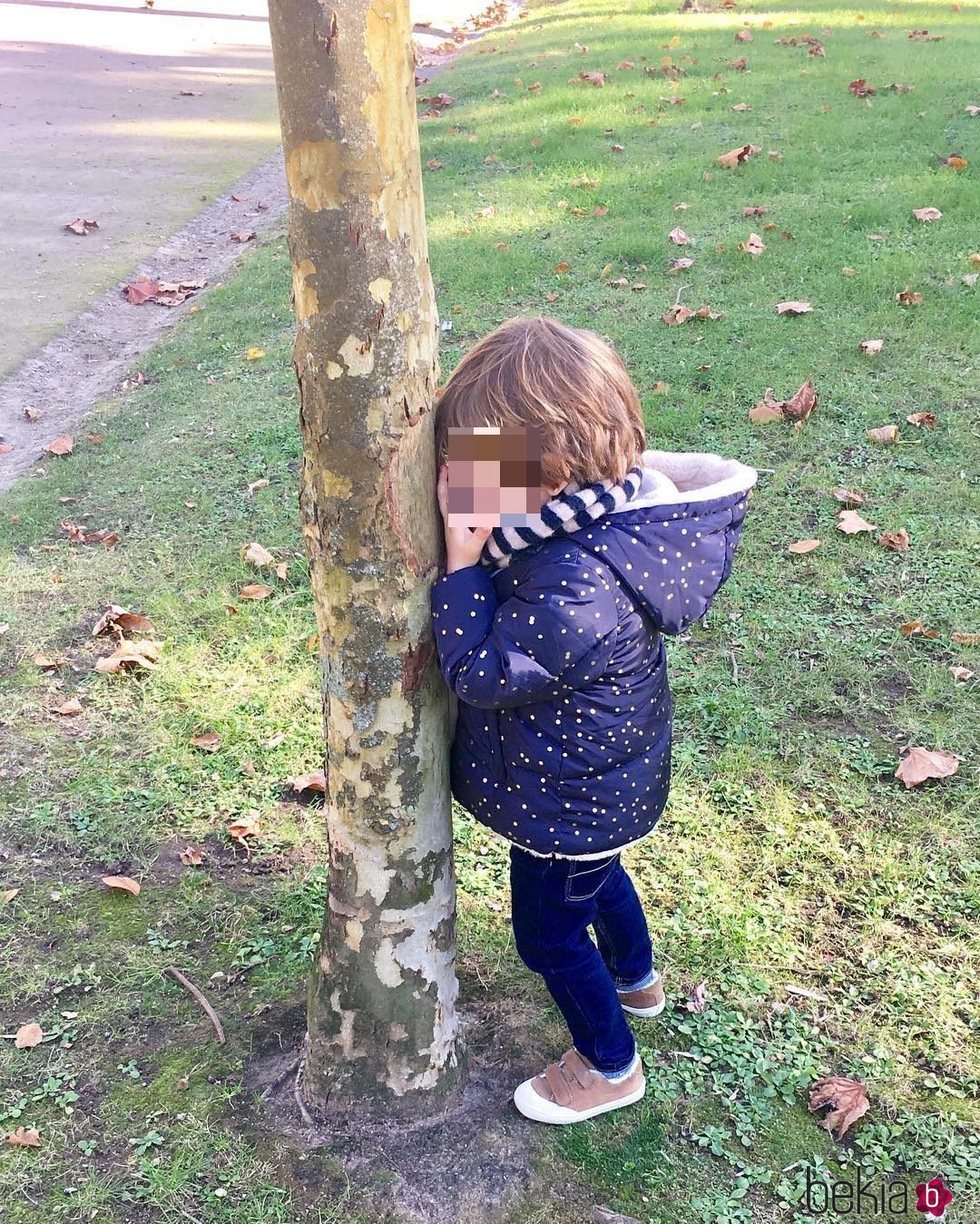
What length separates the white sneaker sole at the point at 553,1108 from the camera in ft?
7.50

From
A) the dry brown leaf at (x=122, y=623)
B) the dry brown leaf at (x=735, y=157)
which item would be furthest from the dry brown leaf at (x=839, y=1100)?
the dry brown leaf at (x=735, y=157)

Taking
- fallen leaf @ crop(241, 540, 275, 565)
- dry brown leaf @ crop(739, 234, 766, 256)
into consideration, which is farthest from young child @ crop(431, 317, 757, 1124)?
dry brown leaf @ crop(739, 234, 766, 256)

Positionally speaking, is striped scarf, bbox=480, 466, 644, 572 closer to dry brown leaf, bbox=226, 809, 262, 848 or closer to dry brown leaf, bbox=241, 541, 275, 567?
dry brown leaf, bbox=226, 809, 262, 848

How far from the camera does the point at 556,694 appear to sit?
1950 millimetres

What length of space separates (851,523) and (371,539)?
278 centimetres

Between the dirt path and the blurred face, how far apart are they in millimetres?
4354

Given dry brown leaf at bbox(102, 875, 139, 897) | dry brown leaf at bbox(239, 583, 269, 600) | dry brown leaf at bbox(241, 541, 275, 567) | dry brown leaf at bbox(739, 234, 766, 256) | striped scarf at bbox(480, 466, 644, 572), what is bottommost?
dry brown leaf at bbox(102, 875, 139, 897)

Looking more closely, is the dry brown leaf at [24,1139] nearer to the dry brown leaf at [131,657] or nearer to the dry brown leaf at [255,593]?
the dry brown leaf at [131,657]

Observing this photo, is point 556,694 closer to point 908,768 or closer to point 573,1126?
point 573,1126

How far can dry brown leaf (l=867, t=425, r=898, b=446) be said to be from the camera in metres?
4.65

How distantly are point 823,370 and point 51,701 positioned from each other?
12.1 ft

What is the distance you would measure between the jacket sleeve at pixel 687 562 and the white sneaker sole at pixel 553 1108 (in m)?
1.05

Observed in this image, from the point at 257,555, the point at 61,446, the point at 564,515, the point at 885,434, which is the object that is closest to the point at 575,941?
the point at 564,515
